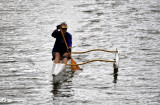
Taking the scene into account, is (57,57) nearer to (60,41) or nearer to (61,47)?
(61,47)

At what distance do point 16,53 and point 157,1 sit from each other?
15925mm

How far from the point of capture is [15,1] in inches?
1131

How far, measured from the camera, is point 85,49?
1625 centimetres

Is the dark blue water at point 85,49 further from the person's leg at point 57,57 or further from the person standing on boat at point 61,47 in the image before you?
the person standing on boat at point 61,47

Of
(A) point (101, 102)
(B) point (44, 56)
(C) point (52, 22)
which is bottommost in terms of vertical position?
(A) point (101, 102)

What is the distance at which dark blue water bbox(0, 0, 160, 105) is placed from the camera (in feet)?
36.4

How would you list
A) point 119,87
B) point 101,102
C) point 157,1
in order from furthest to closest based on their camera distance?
point 157,1, point 119,87, point 101,102

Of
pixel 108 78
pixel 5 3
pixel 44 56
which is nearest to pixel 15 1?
pixel 5 3

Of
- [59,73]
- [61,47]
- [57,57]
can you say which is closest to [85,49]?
[61,47]

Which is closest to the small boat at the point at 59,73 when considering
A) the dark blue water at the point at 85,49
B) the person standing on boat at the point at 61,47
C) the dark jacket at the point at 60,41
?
the dark blue water at the point at 85,49

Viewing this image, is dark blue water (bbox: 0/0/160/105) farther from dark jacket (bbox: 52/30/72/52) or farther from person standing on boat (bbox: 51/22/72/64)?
dark jacket (bbox: 52/30/72/52)

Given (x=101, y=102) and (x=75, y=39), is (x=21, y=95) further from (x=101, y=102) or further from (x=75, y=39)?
(x=75, y=39)

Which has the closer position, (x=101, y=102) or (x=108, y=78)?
(x=101, y=102)

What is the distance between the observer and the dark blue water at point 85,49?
1109 cm
